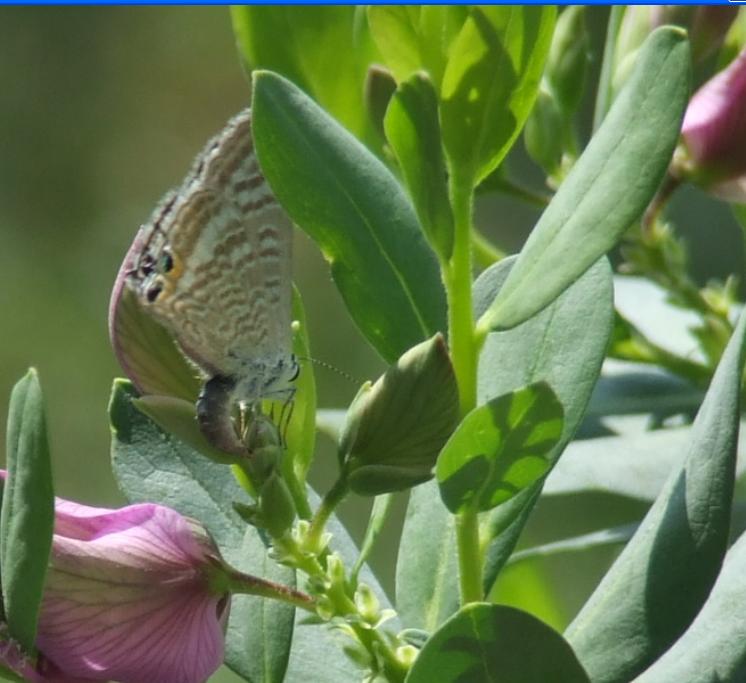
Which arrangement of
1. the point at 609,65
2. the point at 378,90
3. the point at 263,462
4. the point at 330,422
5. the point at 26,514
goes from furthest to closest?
the point at 330,422, the point at 609,65, the point at 378,90, the point at 263,462, the point at 26,514

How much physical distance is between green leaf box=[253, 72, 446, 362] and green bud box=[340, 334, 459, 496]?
8 centimetres

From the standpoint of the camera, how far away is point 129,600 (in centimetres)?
77

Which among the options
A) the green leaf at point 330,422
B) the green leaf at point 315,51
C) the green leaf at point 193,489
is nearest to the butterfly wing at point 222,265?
the green leaf at point 193,489

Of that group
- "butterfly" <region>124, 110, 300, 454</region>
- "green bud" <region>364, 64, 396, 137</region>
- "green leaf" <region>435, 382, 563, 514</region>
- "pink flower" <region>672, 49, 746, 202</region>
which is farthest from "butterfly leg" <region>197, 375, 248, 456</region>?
"pink flower" <region>672, 49, 746, 202</region>

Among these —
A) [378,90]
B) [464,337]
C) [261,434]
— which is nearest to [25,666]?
[261,434]

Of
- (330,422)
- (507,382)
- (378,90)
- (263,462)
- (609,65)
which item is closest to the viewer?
(263,462)

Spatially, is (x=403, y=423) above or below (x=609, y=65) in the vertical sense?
below

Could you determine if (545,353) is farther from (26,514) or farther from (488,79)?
(26,514)

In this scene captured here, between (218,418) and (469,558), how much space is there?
15 cm

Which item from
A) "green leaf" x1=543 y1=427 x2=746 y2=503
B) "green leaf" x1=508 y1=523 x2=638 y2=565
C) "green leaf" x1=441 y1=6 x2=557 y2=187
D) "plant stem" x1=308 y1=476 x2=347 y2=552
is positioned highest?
"green leaf" x1=441 y1=6 x2=557 y2=187

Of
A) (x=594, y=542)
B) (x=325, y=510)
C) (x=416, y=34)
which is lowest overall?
(x=594, y=542)

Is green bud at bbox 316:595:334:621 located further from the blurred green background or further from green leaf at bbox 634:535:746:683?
the blurred green background

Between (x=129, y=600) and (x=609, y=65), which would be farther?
(x=609, y=65)

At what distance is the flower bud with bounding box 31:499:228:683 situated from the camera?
75cm
